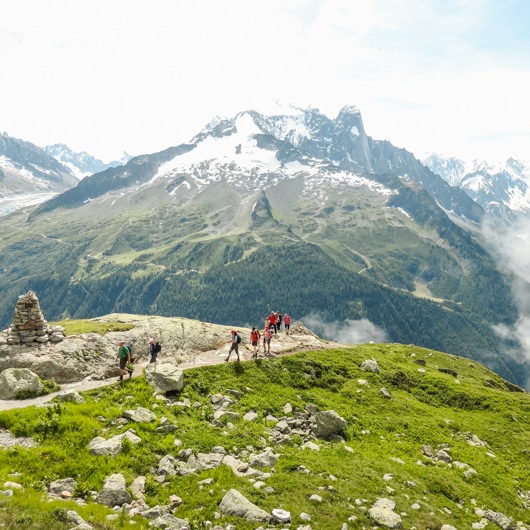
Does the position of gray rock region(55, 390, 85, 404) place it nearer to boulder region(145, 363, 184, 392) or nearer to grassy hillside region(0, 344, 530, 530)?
grassy hillside region(0, 344, 530, 530)

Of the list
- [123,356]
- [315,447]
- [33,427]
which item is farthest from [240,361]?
[33,427]

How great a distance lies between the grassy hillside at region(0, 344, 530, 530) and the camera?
58.7ft

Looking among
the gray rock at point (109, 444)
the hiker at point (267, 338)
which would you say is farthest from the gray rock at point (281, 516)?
the hiker at point (267, 338)

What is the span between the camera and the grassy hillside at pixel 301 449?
704 inches

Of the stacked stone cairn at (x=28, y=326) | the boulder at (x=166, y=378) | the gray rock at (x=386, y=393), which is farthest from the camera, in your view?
Result: the gray rock at (x=386, y=393)

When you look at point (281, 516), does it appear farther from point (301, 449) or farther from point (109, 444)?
point (109, 444)

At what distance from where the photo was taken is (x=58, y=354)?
1395 inches

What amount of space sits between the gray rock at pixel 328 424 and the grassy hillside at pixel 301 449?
977 millimetres

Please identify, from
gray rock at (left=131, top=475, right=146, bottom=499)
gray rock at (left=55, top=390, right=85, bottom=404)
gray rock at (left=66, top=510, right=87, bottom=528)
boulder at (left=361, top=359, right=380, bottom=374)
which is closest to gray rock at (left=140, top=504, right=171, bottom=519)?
gray rock at (left=131, top=475, right=146, bottom=499)

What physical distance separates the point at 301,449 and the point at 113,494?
38.0 ft

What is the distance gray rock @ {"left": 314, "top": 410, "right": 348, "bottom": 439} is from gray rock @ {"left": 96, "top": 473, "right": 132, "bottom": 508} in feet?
45.7

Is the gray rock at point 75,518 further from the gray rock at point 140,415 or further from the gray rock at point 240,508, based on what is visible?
the gray rock at point 140,415

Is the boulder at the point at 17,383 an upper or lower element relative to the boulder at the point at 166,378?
lower

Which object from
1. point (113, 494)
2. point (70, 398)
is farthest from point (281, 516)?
point (70, 398)
